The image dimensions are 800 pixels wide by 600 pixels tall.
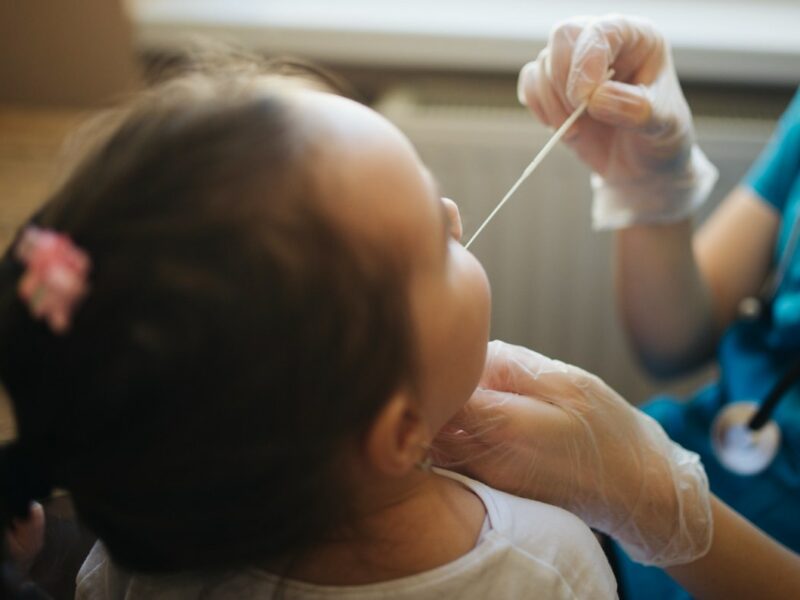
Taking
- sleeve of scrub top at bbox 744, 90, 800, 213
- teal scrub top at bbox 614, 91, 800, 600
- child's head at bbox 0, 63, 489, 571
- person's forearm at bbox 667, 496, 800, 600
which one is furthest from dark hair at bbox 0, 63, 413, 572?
sleeve of scrub top at bbox 744, 90, 800, 213

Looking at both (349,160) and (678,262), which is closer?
(349,160)

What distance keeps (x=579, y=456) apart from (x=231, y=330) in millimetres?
368

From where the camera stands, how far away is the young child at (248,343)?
1.68 feet

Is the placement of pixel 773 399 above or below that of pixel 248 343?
below

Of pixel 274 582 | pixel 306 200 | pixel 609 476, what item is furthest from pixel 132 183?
pixel 609 476

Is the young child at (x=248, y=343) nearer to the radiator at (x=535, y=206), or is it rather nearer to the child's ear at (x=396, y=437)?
the child's ear at (x=396, y=437)

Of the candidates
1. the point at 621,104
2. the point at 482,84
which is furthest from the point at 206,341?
the point at 482,84

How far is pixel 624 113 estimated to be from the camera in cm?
87

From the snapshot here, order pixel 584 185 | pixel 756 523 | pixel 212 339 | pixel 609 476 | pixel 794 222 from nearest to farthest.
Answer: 1. pixel 212 339
2. pixel 609 476
3. pixel 756 523
4. pixel 794 222
5. pixel 584 185

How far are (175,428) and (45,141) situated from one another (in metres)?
1.24

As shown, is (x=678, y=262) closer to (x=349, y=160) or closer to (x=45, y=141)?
(x=349, y=160)

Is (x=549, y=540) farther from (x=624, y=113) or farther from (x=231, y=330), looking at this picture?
(x=624, y=113)

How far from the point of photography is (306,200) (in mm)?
537

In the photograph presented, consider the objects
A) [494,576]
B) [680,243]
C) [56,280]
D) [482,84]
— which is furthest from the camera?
[482,84]
